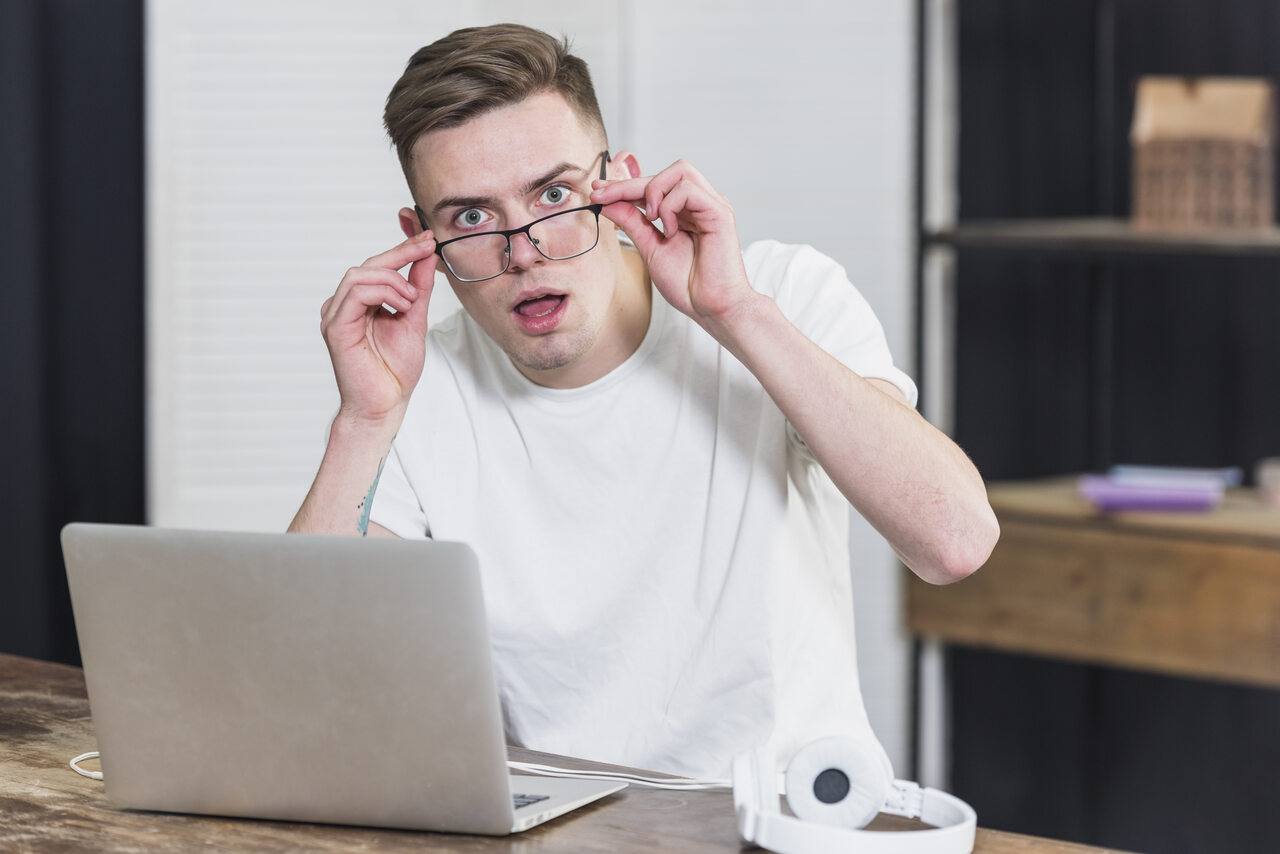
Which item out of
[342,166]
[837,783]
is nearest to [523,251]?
[837,783]

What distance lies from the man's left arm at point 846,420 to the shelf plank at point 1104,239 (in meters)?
1.33

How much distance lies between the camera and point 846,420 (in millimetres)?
1347

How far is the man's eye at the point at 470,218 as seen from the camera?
1521 millimetres

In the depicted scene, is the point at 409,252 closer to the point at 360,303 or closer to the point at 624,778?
the point at 360,303

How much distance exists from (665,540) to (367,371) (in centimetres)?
37

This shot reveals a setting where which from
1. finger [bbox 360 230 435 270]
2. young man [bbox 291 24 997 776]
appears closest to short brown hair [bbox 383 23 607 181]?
young man [bbox 291 24 997 776]

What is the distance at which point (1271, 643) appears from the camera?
2.33 meters

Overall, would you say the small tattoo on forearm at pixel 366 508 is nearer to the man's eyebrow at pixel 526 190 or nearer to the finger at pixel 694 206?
the man's eyebrow at pixel 526 190

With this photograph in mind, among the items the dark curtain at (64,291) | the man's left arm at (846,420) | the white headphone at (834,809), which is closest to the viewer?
the white headphone at (834,809)

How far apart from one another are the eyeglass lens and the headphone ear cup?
0.68m

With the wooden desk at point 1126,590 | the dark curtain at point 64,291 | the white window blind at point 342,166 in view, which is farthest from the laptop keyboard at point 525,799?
the dark curtain at point 64,291

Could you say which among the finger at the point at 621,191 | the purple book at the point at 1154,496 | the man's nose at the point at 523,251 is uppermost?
the finger at the point at 621,191

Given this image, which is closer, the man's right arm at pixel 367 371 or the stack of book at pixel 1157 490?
the man's right arm at pixel 367 371

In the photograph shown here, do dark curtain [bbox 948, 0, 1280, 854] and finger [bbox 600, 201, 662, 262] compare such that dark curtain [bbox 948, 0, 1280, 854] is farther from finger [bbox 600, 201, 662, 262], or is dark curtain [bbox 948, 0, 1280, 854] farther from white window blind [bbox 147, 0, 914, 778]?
finger [bbox 600, 201, 662, 262]
